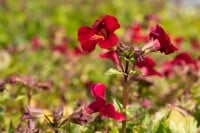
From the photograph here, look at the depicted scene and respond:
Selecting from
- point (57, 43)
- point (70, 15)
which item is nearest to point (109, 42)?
point (57, 43)

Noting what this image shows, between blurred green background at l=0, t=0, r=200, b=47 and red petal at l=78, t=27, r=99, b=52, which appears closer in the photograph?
red petal at l=78, t=27, r=99, b=52

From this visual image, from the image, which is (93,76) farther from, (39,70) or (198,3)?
(198,3)

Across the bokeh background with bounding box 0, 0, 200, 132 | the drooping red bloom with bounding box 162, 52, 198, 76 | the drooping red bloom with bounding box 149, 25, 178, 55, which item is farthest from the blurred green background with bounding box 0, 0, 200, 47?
the drooping red bloom with bounding box 149, 25, 178, 55

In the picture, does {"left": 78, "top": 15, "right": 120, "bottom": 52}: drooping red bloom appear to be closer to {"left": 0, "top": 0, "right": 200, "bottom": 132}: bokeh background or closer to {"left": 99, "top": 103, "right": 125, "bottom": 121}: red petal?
{"left": 99, "top": 103, "right": 125, "bottom": 121}: red petal

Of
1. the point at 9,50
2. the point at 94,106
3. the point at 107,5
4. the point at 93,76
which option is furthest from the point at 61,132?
the point at 107,5

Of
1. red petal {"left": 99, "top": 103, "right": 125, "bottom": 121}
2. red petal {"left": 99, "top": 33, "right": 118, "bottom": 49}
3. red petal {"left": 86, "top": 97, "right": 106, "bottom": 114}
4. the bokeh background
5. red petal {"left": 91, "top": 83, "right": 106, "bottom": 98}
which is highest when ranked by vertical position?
the bokeh background

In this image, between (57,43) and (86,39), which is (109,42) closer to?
(86,39)

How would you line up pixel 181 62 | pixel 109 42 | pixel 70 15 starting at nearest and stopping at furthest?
1. pixel 109 42
2. pixel 181 62
3. pixel 70 15
